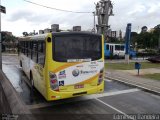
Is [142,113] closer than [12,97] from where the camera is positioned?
Yes

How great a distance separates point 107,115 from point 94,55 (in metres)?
2.62

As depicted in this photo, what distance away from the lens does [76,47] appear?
33.3ft

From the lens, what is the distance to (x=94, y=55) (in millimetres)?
10602

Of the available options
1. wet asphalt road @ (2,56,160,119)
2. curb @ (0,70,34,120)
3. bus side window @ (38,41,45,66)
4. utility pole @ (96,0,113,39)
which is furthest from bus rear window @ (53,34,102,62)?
utility pole @ (96,0,113,39)

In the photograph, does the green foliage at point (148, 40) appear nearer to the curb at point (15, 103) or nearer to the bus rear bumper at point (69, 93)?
the curb at point (15, 103)

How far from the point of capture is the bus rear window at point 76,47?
9773 mm

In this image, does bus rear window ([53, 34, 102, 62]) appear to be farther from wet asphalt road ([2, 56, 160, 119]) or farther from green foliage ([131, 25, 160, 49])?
green foliage ([131, 25, 160, 49])

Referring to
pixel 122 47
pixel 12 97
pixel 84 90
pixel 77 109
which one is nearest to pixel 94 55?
pixel 84 90

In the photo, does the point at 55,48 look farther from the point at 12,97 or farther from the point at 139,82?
the point at 139,82

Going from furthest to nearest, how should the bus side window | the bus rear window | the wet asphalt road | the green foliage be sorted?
the green foliage < the bus side window < the bus rear window < the wet asphalt road

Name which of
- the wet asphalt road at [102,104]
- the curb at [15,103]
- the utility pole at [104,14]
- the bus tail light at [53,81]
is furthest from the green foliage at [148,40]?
the bus tail light at [53,81]

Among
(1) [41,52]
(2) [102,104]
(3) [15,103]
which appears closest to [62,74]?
(1) [41,52]

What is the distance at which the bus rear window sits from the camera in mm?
9773

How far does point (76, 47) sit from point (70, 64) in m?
0.72
